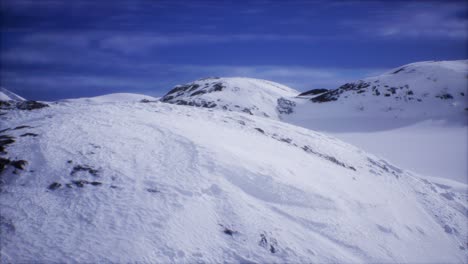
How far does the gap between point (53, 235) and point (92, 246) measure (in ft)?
2.71

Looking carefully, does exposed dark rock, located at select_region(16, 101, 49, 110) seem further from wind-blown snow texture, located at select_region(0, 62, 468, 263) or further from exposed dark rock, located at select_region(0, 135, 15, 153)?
exposed dark rock, located at select_region(0, 135, 15, 153)

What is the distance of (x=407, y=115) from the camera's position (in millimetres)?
37688

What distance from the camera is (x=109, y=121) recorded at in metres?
11.1

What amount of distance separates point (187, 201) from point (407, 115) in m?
37.6

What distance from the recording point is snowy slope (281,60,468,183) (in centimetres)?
2447

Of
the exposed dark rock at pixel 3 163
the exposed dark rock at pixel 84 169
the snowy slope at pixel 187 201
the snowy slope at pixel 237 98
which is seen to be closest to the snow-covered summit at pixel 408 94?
the snowy slope at pixel 237 98

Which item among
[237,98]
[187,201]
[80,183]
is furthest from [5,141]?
[237,98]

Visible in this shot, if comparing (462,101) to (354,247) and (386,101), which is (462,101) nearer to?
(386,101)

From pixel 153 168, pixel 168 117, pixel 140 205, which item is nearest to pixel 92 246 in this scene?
pixel 140 205

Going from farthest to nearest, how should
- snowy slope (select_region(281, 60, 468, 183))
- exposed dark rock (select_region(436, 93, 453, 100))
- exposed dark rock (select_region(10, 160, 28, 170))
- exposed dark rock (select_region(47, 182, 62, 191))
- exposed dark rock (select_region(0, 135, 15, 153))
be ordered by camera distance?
exposed dark rock (select_region(436, 93, 453, 100)), snowy slope (select_region(281, 60, 468, 183)), exposed dark rock (select_region(0, 135, 15, 153)), exposed dark rock (select_region(10, 160, 28, 170)), exposed dark rock (select_region(47, 182, 62, 191))

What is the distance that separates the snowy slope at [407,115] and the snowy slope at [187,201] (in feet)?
42.2

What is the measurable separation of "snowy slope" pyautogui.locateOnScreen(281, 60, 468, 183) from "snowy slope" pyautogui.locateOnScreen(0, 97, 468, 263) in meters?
12.9

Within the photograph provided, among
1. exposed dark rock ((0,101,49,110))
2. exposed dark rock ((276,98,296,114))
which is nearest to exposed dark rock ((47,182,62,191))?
exposed dark rock ((0,101,49,110))

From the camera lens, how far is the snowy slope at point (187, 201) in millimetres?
6082
